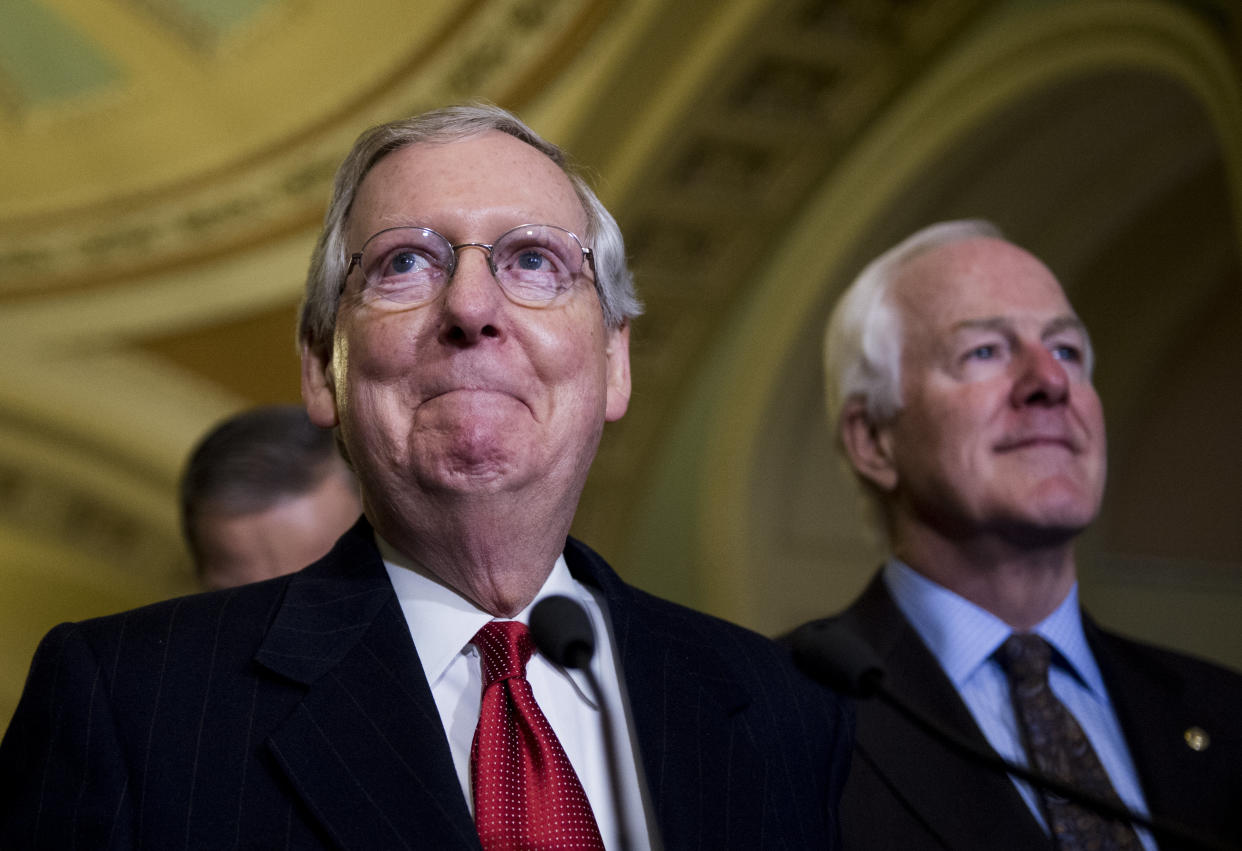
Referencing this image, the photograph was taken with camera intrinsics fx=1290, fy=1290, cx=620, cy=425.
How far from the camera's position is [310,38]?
24.3ft

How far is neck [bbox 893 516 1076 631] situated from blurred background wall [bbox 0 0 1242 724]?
2322 mm

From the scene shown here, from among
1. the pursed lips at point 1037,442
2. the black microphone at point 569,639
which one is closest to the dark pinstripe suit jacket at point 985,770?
the pursed lips at point 1037,442

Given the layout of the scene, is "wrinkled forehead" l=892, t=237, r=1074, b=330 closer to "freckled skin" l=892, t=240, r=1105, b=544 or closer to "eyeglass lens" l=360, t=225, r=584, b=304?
"freckled skin" l=892, t=240, r=1105, b=544

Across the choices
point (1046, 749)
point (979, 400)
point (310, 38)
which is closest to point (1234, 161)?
point (979, 400)

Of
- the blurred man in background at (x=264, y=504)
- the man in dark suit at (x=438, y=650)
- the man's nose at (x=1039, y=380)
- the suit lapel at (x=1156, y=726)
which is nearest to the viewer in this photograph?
the man in dark suit at (x=438, y=650)

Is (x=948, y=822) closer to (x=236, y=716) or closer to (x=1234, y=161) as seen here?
(x=236, y=716)

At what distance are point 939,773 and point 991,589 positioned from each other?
47 cm

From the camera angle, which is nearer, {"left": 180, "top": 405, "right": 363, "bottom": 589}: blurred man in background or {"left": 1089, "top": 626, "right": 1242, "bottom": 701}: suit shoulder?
{"left": 1089, "top": 626, "right": 1242, "bottom": 701}: suit shoulder

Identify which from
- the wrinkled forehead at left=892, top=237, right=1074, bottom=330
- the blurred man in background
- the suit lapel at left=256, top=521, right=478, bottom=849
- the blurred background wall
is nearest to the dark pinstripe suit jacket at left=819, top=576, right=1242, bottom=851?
the wrinkled forehead at left=892, top=237, right=1074, bottom=330

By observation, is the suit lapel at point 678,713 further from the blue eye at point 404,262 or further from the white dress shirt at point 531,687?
the blue eye at point 404,262

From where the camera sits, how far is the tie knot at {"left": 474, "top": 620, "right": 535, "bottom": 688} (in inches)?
68.9

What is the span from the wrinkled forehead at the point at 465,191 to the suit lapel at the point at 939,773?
1.00m

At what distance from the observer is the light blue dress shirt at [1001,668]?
7.59 ft

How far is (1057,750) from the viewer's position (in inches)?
88.6
